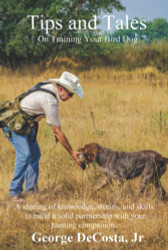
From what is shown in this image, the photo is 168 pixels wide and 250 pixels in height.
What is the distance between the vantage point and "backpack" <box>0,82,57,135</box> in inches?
187

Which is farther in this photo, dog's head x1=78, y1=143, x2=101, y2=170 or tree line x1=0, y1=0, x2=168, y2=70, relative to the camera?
tree line x1=0, y1=0, x2=168, y2=70

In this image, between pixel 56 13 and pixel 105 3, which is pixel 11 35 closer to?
pixel 56 13

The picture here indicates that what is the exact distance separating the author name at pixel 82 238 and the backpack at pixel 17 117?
1410mm

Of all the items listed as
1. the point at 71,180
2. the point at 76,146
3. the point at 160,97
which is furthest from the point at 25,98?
the point at 160,97

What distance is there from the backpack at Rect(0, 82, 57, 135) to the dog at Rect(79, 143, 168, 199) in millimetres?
839

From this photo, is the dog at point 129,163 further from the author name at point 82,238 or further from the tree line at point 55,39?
the tree line at point 55,39

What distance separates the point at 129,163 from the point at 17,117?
168 centimetres

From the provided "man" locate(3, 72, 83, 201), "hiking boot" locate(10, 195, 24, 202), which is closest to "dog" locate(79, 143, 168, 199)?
"man" locate(3, 72, 83, 201)

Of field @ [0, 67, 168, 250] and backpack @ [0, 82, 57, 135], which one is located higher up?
backpack @ [0, 82, 57, 135]

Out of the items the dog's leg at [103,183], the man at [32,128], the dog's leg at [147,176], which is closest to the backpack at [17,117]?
the man at [32,128]

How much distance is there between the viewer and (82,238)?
4066 millimetres

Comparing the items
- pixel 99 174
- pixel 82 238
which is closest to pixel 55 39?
pixel 99 174

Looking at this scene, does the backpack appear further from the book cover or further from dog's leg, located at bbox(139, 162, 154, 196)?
dog's leg, located at bbox(139, 162, 154, 196)

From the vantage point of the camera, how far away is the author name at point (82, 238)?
400 cm
